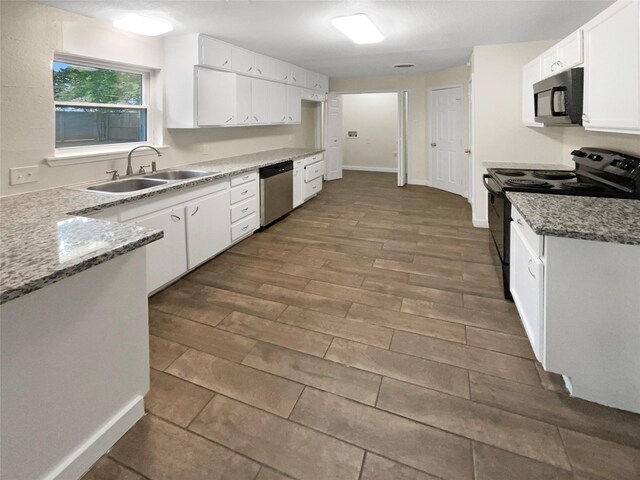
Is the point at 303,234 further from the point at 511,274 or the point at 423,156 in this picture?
the point at 423,156

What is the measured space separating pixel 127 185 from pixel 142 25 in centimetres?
137

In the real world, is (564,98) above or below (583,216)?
above

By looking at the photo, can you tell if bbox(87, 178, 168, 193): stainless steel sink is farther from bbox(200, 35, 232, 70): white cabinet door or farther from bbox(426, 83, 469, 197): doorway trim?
bbox(426, 83, 469, 197): doorway trim

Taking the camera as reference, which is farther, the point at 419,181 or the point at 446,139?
the point at 419,181

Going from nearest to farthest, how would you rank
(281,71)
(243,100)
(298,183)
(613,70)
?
(613,70)
(243,100)
(281,71)
(298,183)

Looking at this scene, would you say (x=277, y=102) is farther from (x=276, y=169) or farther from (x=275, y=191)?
(x=275, y=191)

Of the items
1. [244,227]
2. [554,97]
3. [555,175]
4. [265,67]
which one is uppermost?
[265,67]

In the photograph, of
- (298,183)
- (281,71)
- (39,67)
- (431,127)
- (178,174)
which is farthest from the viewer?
(431,127)

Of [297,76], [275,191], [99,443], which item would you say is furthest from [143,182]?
[297,76]

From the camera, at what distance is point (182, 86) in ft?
12.4

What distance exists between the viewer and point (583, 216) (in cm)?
184

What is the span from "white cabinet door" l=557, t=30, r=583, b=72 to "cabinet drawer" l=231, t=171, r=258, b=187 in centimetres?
305

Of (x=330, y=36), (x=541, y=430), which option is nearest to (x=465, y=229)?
(x=330, y=36)

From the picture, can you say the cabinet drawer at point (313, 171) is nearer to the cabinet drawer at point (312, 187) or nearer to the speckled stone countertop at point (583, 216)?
the cabinet drawer at point (312, 187)
